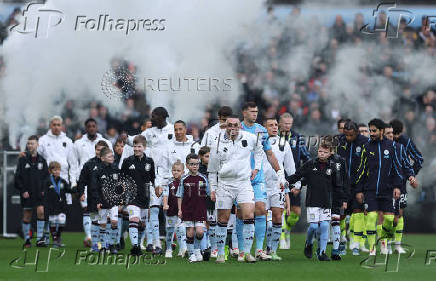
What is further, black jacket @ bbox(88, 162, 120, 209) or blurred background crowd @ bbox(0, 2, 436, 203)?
blurred background crowd @ bbox(0, 2, 436, 203)

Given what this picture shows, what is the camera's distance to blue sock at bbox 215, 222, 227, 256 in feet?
50.7

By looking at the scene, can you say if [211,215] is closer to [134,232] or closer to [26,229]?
[134,232]

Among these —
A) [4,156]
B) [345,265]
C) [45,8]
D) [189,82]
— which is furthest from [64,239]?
[345,265]

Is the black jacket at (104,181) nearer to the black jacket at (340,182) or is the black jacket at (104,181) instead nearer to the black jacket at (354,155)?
the black jacket at (340,182)

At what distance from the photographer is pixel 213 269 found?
14.5 metres

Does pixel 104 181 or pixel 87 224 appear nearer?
pixel 104 181

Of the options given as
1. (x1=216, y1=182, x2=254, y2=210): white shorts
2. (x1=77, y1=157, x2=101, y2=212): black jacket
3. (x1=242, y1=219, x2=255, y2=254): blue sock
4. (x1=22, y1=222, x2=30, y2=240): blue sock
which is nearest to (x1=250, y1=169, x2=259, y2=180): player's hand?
(x1=216, y1=182, x2=254, y2=210): white shorts

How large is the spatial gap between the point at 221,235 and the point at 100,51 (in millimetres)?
9990

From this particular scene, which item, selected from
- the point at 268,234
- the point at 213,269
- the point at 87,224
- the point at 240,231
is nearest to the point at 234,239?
the point at 268,234

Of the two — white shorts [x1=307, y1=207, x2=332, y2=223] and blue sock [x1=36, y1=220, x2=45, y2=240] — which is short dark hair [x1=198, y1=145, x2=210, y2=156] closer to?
white shorts [x1=307, y1=207, x2=332, y2=223]

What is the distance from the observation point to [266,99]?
84.1 ft

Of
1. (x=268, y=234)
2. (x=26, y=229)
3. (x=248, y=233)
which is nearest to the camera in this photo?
(x=248, y=233)

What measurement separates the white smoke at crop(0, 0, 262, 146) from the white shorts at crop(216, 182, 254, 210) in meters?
8.53

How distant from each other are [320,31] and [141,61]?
18.1ft
